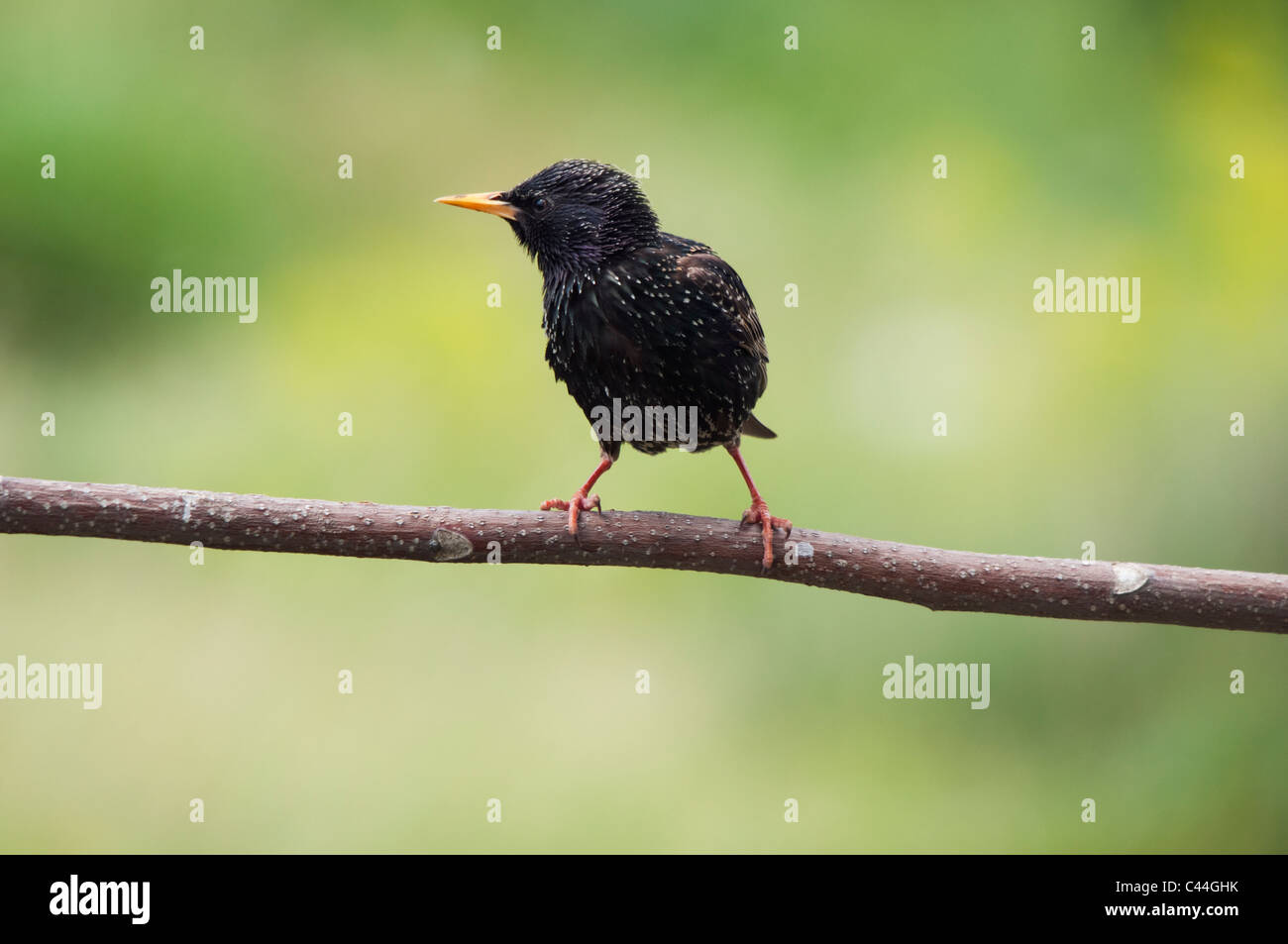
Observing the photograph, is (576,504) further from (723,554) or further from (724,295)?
(724,295)

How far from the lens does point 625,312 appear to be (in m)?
3.25

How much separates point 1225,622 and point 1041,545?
2.29 meters

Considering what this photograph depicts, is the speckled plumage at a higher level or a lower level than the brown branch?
higher

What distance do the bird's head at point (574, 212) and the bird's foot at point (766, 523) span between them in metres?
0.90

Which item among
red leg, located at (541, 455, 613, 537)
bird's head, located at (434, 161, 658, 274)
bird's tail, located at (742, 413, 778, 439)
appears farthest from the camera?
bird's tail, located at (742, 413, 778, 439)

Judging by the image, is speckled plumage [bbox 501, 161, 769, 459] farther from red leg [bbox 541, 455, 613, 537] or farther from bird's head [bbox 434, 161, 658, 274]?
red leg [bbox 541, 455, 613, 537]

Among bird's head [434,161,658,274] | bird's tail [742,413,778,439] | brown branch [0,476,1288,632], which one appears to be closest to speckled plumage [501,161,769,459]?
bird's head [434,161,658,274]

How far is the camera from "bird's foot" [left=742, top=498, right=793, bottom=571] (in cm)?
304

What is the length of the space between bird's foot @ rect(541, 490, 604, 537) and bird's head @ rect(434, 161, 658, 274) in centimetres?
73

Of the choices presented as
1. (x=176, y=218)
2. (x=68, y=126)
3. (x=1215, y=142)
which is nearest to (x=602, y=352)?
(x=176, y=218)

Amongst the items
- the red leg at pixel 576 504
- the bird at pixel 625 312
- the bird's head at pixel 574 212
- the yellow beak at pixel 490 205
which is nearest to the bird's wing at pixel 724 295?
the bird at pixel 625 312

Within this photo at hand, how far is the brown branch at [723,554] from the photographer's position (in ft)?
8.97

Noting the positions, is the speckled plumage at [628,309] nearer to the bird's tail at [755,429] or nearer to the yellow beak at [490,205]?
the yellow beak at [490,205]

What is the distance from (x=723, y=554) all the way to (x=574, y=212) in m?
1.16
